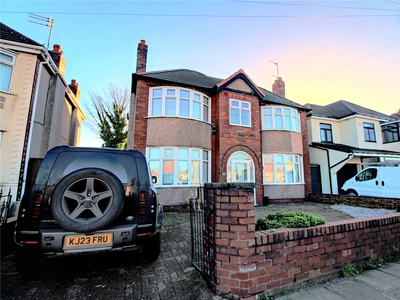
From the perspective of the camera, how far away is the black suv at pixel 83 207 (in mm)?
2227

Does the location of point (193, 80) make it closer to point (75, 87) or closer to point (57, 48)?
point (57, 48)

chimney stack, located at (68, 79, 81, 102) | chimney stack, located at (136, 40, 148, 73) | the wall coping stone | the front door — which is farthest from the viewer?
chimney stack, located at (68, 79, 81, 102)

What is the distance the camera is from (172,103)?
30.2 feet

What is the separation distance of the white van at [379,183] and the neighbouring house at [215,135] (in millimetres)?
2672

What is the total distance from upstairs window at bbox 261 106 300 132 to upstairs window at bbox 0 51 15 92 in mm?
12203

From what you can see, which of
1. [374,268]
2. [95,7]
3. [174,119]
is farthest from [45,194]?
[95,7]

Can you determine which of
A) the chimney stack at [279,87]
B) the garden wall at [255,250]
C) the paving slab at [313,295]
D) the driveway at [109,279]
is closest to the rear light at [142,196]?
the garden wall at [255,250]

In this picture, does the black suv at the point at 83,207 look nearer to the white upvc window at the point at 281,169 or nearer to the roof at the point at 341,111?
the white upvc window at the point at 281,169

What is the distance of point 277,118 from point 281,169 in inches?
127

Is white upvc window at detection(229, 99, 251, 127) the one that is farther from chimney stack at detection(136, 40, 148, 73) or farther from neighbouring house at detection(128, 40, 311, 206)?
chimney stack at detection(136, 40, 148, 73)

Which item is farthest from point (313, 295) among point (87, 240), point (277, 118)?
point (277, 118)

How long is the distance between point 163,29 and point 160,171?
19.9 ft

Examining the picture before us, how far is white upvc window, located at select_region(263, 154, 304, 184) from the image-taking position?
36.3 ft

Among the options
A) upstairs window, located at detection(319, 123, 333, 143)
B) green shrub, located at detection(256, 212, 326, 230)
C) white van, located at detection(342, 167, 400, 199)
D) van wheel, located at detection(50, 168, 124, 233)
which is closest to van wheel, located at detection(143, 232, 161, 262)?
van wheel, located at detection(50, 168, 124, 233)
